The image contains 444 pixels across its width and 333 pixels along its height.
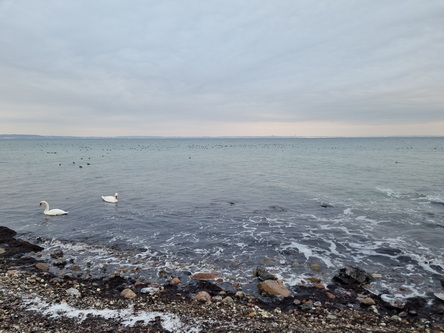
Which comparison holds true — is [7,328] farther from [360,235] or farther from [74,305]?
[360,235]

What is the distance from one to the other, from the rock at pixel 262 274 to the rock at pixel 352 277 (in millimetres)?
A: 2475

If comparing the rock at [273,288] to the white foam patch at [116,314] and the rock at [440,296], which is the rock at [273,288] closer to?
the white foam patch at [116,314]

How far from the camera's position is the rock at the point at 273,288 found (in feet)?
32.1

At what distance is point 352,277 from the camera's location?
35.6 feet

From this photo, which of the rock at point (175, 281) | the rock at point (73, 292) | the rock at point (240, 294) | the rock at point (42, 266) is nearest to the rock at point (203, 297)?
the rock at point (240, 294)

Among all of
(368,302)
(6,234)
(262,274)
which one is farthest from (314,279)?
(6,234)

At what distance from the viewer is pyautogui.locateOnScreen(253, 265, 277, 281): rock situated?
428 inches

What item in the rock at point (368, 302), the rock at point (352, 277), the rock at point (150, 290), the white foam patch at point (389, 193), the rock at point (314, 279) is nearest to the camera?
the rock at point (368, 302)

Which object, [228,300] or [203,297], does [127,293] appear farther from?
[228,300]

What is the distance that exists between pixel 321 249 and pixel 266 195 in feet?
40.3

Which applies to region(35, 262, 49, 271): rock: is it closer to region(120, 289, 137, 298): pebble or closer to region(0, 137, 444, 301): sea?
region(0, 137, 444, 301): sea

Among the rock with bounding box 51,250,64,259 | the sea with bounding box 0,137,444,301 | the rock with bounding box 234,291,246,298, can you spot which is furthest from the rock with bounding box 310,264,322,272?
the rock with bounding box 51,250,64,259

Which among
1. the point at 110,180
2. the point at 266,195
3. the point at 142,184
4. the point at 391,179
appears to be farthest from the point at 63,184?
the point at 391,179

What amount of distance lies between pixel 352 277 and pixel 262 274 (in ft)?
11.3
